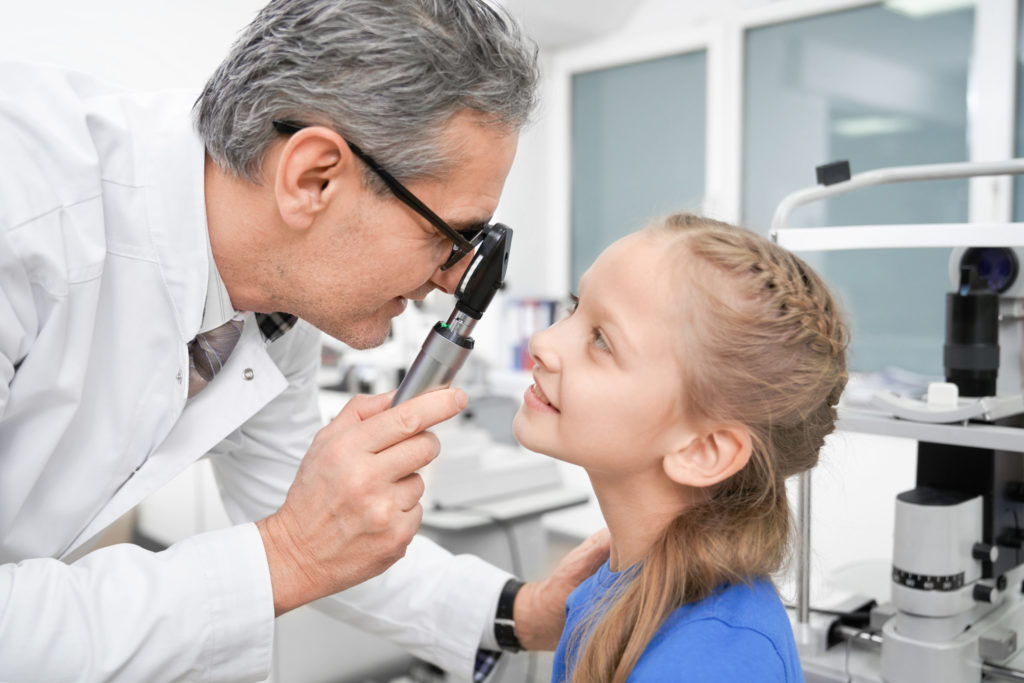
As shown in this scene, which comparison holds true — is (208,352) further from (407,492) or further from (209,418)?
(407,492)

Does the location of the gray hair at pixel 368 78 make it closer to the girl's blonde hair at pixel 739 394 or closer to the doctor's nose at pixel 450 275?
the doctor's nose at pixel 450 275

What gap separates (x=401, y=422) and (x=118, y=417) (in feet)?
1.28

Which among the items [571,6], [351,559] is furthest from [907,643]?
[571,6]

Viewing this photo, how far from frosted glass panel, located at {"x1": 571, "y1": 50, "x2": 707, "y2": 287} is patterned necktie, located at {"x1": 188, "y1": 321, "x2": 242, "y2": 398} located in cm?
209

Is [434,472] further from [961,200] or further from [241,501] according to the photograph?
[961,200]

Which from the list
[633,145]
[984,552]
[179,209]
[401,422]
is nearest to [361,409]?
[401,422]

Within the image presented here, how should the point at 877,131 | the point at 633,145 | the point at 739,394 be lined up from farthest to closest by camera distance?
the point at 633,145
the point at 877,131
the point at 739,394

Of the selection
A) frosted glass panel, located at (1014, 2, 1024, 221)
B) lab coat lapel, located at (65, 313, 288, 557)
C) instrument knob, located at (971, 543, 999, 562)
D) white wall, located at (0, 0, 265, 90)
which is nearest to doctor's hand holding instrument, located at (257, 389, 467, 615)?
lab coat lapel, located at (65, 313, 288, 557)

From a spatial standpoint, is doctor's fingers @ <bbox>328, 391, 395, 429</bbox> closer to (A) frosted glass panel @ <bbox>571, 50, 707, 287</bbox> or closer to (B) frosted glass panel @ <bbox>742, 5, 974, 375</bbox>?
(B) frosted glass panel @ <bbox>742, 5, 974, 375</bbox>

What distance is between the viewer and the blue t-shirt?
2.46 ft

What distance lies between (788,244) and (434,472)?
1163mm

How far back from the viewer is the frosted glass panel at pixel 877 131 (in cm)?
255

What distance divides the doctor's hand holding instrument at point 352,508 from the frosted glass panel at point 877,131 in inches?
75.1

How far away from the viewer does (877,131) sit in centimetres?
269
